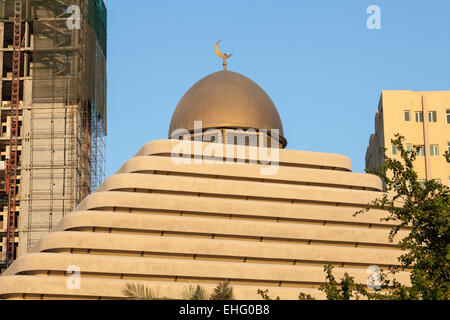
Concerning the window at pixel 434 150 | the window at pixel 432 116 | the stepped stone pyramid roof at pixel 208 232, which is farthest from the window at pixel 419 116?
the stepped stone pyramid roof at pixel 208 232

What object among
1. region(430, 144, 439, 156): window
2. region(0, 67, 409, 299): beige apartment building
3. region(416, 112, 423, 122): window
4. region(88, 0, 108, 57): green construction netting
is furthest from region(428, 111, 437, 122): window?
region(88, 0, 108, 57): green construction netting

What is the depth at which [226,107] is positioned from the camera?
1932 inches

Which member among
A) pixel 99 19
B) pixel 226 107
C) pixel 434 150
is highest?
pixel 99 19

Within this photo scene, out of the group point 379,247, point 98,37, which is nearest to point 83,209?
point 379,247

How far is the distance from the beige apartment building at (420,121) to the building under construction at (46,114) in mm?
27791

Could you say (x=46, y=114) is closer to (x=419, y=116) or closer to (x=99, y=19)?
(x=99, y=19)

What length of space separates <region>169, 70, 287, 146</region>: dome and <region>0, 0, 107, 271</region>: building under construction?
22702mm

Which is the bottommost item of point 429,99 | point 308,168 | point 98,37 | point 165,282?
point 165,282

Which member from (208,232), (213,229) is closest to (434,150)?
(213,229)

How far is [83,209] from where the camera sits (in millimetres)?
41438

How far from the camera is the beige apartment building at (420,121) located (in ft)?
203

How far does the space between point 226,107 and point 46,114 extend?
1145 inches

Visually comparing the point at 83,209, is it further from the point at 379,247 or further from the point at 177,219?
the point at 379,247
